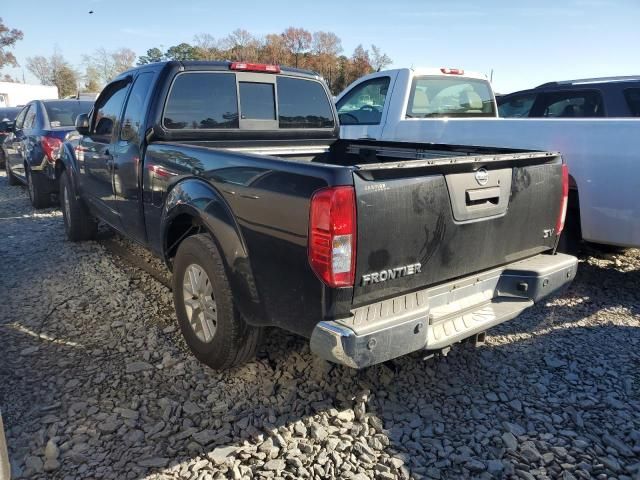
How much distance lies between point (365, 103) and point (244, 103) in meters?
3.01

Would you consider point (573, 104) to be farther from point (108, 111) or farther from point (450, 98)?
point (108, 111)

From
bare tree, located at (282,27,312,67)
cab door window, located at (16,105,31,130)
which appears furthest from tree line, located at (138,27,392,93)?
cab door window, located at (16,105,31,130)

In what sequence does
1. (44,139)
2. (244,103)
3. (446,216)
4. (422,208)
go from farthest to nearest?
(44,139) < (244,103) < (446,216) < (422,208)

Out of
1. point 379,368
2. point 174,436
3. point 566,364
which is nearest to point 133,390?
point 174,436

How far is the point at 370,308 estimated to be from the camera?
Result: 7.97ft

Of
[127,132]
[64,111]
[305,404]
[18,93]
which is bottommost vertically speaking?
[305,404]

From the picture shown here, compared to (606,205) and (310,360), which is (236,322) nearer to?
(310,360)

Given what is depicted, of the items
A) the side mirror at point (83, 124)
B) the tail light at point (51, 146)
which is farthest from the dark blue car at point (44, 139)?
the side mirror at point (83, 124)

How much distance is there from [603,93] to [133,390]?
637cm

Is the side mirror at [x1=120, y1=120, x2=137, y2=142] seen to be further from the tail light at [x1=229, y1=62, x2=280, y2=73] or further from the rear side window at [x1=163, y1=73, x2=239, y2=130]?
the tail light at [x1=229, y1=62, x2=280, y2=73]

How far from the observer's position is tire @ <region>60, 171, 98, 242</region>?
230 inches

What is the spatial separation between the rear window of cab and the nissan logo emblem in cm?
218

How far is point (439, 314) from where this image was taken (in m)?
2.66

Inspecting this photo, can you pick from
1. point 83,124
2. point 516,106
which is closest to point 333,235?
point 83,124
